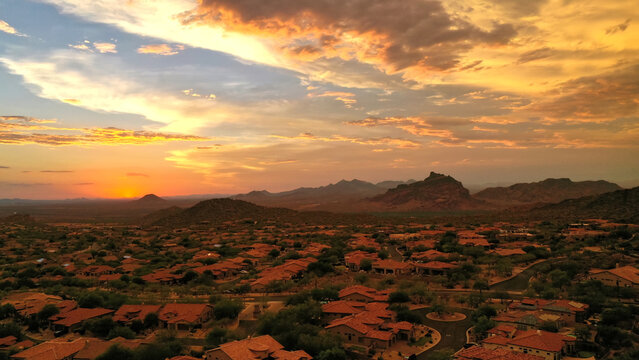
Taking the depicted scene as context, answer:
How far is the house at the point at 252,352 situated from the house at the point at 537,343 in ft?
→ 38.1

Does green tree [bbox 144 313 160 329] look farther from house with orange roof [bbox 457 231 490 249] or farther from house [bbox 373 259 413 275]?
house with orange roof [bbox 457 231 490 249]

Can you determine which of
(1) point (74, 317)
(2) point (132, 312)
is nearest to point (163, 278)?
(2) point (132, 312)

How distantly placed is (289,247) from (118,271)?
26935 mm

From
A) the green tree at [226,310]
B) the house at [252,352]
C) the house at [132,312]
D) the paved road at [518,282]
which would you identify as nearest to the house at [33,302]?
the house at [132,312]

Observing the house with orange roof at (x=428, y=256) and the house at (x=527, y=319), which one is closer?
the house at (x=527, y=319)

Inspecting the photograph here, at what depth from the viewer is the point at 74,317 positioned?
32.8m

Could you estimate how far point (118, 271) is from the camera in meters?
53.8

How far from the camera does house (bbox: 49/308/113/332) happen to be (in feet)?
105

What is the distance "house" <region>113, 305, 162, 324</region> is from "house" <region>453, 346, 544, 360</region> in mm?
23905

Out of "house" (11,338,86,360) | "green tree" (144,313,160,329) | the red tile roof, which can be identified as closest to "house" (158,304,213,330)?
"green tree" (144,313,160,329)

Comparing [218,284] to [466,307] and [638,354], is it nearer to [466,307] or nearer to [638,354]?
[466,307]

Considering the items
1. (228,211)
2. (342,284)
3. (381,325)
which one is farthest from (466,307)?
(228,211)

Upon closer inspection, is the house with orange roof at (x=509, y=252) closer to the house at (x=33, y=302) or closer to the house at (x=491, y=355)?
the house at (x=491, y=355)

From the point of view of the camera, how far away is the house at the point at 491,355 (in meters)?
21.8
